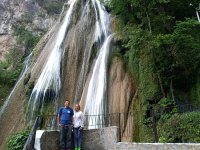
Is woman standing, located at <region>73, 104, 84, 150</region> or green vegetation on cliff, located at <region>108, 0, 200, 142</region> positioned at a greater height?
green vegetation on cliff, located at <region>108, 0, 200, 142</region>

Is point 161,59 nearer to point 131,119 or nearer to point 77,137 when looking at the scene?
point 131,119

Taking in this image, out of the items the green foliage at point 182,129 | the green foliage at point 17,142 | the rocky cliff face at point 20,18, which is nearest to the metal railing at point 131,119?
the green foliage at point 182,129

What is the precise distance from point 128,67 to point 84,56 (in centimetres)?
439

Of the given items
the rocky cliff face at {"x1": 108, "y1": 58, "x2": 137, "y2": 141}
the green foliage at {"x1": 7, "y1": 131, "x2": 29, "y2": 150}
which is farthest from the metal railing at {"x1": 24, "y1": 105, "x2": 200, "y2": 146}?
the green foliage at {"x1": 7, "y1": 131, "x2": 29, "y2": 150}

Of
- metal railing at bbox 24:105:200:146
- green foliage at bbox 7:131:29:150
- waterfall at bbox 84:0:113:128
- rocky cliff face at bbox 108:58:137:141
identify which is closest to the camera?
metal railing at bbox 24:105:200:146

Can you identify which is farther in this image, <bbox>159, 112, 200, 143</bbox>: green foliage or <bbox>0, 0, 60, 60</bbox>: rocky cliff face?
<bbox>0, 0, 60, 60</bbox>: rocky cliff face

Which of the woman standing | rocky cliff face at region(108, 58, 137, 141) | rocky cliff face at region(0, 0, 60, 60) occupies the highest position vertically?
rocky cliff face at region(0, 0, 60, 60)

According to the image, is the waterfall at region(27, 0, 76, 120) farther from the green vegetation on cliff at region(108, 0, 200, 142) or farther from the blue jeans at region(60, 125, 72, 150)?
the blue jeans at region(60, 125, 72, 150)

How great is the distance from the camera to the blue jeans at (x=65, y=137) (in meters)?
10.1

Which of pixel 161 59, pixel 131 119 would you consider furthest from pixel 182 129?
pixel 161 59

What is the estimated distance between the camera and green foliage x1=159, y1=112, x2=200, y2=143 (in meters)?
12.5

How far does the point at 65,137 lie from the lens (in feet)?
33.6

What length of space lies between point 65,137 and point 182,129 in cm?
501

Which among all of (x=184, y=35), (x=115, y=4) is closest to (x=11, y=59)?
(x=115, y=4)
